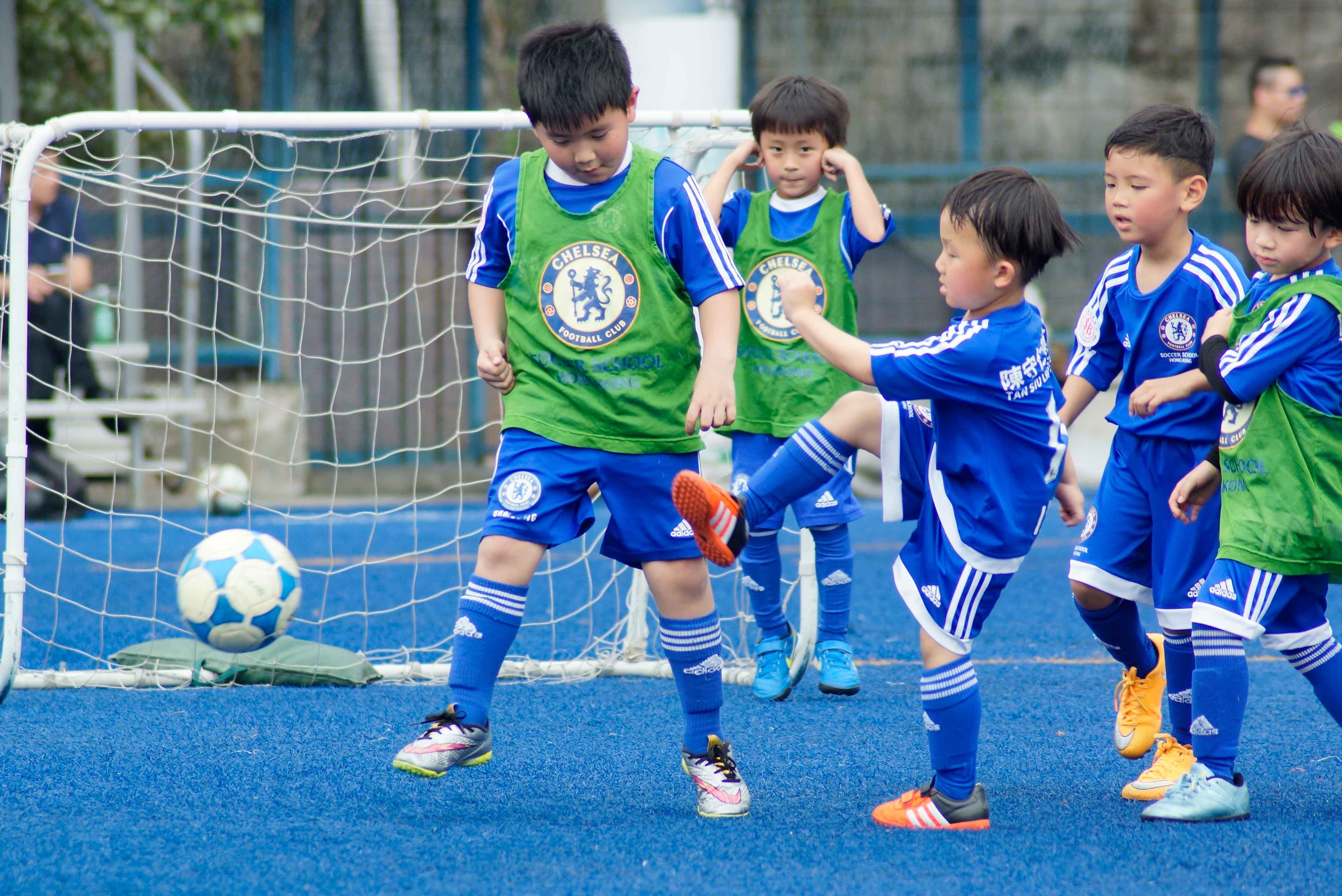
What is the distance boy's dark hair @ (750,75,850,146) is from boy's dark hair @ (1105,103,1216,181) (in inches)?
47.7

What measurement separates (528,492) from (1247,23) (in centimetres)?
977

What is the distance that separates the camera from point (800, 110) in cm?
404

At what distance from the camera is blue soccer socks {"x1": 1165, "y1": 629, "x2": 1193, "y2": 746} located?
3.07m

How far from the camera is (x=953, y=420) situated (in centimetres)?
271

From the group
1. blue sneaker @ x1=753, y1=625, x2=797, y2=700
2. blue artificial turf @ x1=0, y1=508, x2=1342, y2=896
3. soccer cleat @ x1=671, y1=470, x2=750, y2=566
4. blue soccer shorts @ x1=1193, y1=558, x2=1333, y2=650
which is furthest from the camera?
blue sneaker @ x1=753, y1=625, x2=797, y2=700

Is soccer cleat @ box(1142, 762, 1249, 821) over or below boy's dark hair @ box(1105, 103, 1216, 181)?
below

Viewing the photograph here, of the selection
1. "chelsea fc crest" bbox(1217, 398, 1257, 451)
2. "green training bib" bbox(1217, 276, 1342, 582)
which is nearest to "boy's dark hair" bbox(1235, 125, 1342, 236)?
"green training bib" bbox(1217, 276, 1342, 582)

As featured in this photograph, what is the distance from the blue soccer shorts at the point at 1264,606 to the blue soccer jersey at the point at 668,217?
108 cm

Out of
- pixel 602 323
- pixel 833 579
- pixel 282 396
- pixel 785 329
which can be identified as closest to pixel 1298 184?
pixel 602 323

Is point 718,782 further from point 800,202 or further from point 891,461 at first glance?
point 800,202

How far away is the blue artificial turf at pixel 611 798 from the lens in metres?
2.40

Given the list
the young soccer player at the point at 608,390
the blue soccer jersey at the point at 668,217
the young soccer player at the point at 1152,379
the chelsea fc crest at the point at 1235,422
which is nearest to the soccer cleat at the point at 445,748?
the young soccer player at the point at 608,390

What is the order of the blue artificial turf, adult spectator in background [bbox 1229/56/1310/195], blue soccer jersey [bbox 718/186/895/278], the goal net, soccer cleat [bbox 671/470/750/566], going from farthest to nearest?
1. adult spectator in background [bbox 1229/56/1310/195]
2. the goal net
3. blue soccer jersey [bbox 718/186/895/278]
4. soccer cleat [bbox 671/470/750/566]
5. the blue artificial turf

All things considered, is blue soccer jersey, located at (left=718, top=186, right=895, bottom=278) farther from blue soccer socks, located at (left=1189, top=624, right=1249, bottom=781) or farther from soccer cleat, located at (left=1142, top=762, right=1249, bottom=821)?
soccer cleat, located at (left=1142, top=762, right=1249, bottom=821)
